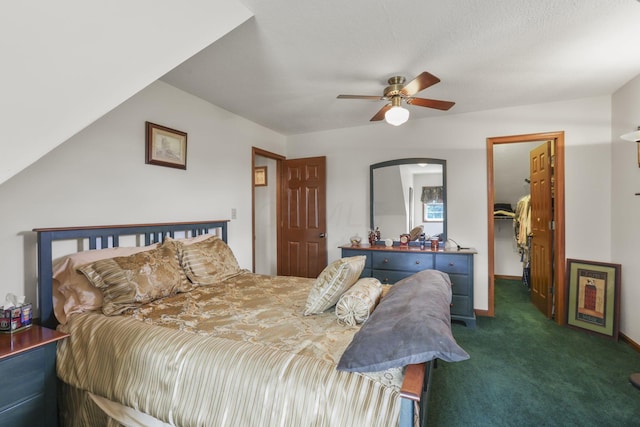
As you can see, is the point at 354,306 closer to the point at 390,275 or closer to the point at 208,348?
the point at 208,348

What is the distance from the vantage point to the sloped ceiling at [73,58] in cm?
97

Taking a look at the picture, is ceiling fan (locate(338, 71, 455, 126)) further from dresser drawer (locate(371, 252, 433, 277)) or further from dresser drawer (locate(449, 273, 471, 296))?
dresser drawer (locate(449, 273, 471, 296))

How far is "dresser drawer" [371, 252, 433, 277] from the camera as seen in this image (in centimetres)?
330

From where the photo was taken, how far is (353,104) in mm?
3197

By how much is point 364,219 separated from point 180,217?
238 centimetres

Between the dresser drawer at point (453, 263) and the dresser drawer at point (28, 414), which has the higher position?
the dresser drawer at point (453, 263)

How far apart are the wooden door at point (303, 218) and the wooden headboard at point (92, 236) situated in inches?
62.0

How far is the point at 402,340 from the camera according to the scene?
1.02 m

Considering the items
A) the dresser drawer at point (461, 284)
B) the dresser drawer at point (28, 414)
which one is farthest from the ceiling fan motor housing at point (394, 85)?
the dresser drawer at point (28, 414)

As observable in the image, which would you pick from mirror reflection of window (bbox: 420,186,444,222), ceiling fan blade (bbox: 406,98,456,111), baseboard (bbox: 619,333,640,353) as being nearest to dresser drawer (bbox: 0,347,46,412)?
ceiling fan blade (bbox: 406,98,456,111)

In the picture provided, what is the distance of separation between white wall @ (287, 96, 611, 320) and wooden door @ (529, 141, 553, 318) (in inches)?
8.8

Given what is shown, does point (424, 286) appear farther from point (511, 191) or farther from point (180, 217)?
point (511, 191)

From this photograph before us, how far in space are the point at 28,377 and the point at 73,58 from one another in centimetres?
148

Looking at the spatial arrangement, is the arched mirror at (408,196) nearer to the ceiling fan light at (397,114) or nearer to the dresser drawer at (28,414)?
the ceiling fan light at (397,114)
